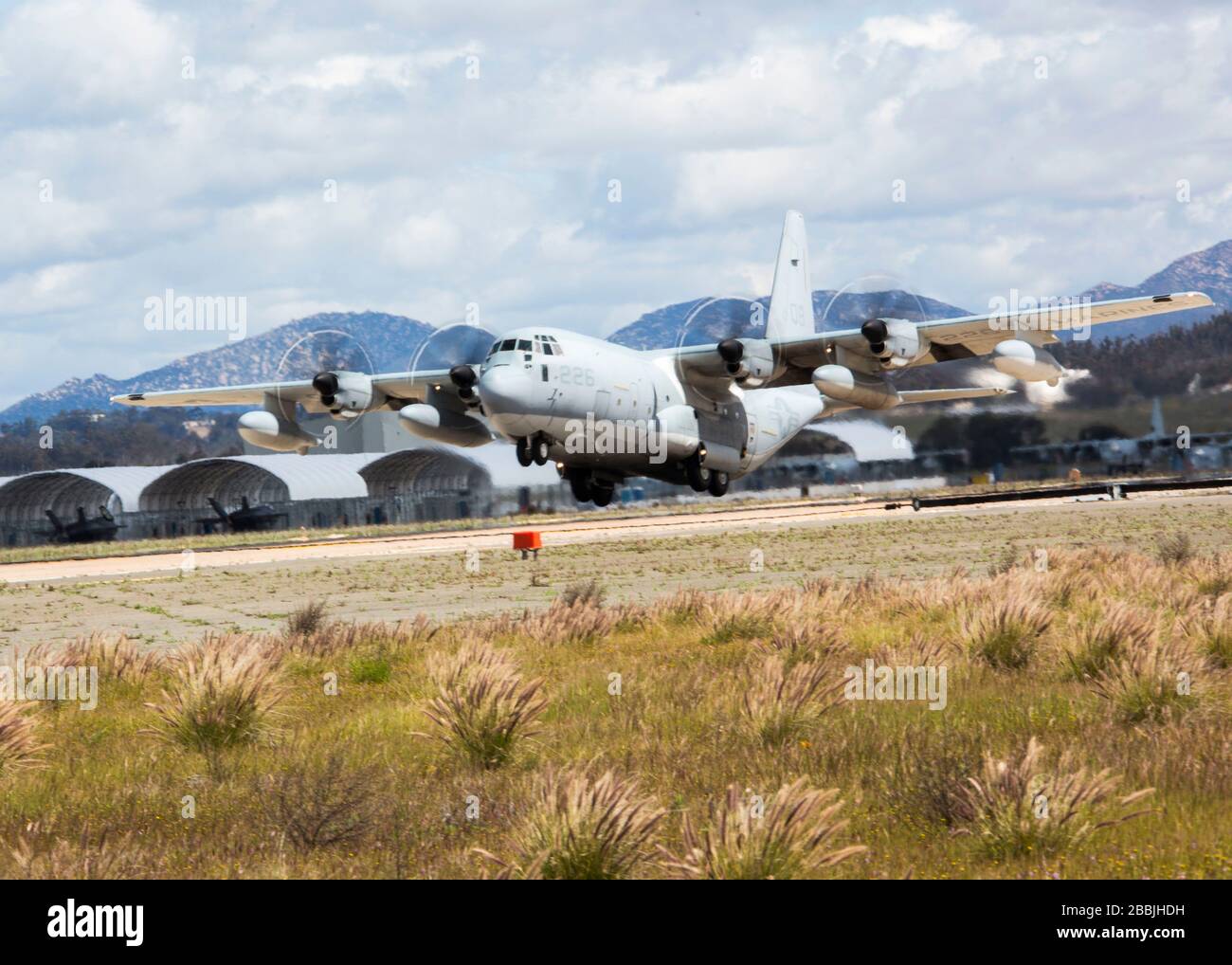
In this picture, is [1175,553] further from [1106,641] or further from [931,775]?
[931,775]

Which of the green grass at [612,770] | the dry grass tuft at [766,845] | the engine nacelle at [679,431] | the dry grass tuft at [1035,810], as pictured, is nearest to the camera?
the dry grass tuft at [766,845]

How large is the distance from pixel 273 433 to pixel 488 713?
34945 mm

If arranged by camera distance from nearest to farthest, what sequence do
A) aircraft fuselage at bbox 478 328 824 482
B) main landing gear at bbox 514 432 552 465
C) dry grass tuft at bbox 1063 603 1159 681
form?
dry grass tuft at bbox 1063 603 1159 681
aircraft fuselage at bbox 478 328 824 482
main landing gear at bbox 514 432 552 465

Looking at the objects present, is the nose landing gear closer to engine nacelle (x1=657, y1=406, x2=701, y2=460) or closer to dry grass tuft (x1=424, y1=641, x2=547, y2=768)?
engine nacelle (x1=657, y1=406, x2=701, y2=460)

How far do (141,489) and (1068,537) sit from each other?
45.5 metres

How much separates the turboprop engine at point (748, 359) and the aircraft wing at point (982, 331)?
30.2 inches

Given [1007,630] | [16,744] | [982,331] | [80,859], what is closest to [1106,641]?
[1007,630]

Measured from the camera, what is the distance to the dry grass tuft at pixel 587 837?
283 inches

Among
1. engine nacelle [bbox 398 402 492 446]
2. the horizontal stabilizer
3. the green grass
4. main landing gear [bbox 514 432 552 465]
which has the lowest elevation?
the green grass

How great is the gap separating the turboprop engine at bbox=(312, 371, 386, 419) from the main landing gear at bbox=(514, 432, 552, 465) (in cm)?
1051

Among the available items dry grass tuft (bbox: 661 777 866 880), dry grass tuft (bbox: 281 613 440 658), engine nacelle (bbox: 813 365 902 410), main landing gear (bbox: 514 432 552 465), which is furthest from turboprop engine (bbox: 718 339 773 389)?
dry grass tuft (bbox: 661 777 866 880)

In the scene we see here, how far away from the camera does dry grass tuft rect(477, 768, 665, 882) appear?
719 cm

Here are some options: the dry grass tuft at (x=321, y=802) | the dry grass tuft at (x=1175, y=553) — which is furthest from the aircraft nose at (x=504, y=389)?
the dry grass tuft at (x=321, y=802)

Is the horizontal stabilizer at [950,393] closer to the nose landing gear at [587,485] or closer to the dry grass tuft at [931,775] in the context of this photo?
the nose landing gear at [587,485]
